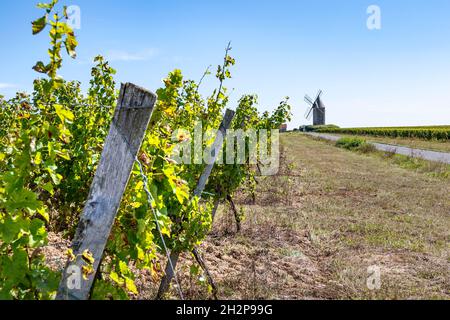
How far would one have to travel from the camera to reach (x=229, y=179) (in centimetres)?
639

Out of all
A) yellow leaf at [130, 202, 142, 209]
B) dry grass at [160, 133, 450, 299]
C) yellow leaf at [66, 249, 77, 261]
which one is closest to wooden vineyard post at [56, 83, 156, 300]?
yellow leaf at [66, 249, 77, 261]

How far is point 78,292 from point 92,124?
7.91 feet

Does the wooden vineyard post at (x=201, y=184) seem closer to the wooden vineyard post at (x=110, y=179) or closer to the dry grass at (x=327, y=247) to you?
the dry grass at (x=327, y=247)

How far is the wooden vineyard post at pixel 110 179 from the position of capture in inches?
83.0

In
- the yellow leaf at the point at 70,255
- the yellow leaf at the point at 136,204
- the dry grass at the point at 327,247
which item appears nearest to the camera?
the yellow leaf at the point at 70,255

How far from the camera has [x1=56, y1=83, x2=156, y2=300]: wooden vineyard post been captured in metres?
2.11

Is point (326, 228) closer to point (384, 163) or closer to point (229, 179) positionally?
point (229, 179)

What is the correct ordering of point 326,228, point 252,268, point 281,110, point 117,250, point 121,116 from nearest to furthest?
point 121,116 < point 117,250 < point 252,268 < point 326,228 < point 281,110

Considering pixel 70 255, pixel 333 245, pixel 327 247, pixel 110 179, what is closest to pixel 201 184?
pixel 110 179

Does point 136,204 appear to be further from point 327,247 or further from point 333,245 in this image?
point 333,245

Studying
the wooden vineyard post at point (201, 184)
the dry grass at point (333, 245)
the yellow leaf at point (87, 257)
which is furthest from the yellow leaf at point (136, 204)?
the dry grass at point (333, 245)

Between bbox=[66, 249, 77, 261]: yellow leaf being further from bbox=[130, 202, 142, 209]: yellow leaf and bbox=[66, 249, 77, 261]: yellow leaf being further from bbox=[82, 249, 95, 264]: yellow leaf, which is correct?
bbox=[130, 202, 142, 209]: yellow leaf

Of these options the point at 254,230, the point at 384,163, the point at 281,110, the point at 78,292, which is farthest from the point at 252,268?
the point at 384,163

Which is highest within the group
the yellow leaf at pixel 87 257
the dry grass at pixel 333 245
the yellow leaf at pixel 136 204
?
the yellow leaf at pixel 136 204
